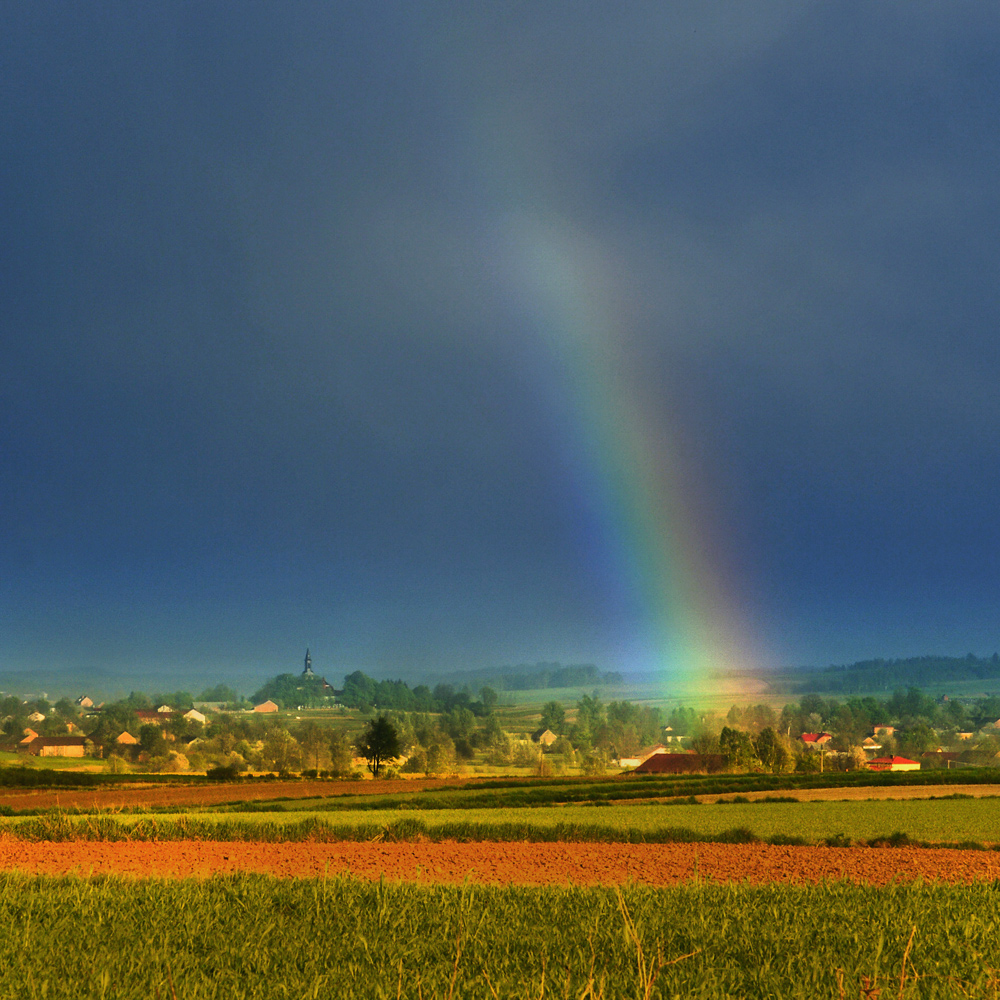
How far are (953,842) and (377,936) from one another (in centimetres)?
2506

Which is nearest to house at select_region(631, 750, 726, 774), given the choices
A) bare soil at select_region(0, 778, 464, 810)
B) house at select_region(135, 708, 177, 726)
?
bare soil at select_region(0, 778, 464, 810)

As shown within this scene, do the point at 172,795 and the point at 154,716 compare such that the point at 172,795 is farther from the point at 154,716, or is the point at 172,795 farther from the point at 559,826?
the point at 154,716

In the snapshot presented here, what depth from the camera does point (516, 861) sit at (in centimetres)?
2073

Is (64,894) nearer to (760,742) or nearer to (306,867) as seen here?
(306,867)

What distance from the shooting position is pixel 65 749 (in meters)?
130

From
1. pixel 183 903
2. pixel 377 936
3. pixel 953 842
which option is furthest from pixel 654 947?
pixel 953 842

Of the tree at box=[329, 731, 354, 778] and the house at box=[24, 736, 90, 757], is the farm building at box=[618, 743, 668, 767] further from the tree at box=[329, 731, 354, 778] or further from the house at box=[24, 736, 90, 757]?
the house at box=[24, 736, 90, 757]

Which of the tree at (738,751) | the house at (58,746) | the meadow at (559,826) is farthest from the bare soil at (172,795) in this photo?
the house at (58,746)

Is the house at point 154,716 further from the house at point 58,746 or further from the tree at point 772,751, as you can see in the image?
the tree at point 772,751

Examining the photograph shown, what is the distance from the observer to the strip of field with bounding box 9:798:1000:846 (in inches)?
1014

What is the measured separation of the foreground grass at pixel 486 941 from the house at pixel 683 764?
275ft

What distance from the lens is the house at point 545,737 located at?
572 ft

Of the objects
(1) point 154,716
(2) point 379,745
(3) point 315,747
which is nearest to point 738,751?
(2) point 379,745

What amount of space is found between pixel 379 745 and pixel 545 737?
306 feet
